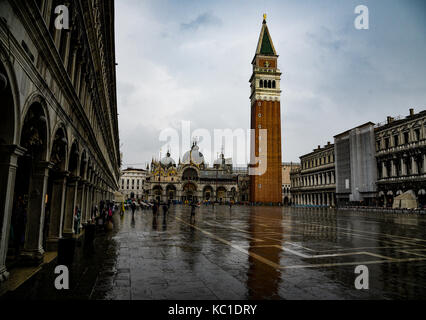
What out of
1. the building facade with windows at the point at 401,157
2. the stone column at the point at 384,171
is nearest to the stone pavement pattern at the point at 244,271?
the building facade with windows at the point at 401,157

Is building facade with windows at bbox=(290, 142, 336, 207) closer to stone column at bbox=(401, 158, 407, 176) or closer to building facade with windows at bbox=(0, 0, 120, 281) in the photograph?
stone column at bbox=(401, 158, 407, 176)

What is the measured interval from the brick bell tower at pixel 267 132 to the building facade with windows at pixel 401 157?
3494 centimetres

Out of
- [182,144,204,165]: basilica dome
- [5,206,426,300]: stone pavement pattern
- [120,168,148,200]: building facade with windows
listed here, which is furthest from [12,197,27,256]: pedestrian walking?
[120,168,148,200]: building facade with windows

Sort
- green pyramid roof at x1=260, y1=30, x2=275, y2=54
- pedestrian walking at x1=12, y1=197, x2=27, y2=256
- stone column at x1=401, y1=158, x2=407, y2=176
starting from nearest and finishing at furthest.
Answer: pedestrian walking at x1=12, y1=197, x2=27, y2=256 < stone column at x1=401, y1=158, x2=407, y2=176 < green pyramid roof at x1=260, y1=30, x2=275, y2=54

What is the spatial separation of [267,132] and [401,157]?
42472mm

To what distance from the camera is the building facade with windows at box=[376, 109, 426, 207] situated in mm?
41969

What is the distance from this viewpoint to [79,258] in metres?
8.76

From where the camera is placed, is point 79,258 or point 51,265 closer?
point 51,265

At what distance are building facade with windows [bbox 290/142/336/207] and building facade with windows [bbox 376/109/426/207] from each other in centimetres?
1484

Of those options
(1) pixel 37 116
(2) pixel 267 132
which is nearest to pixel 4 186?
(1) pixel 37 116
